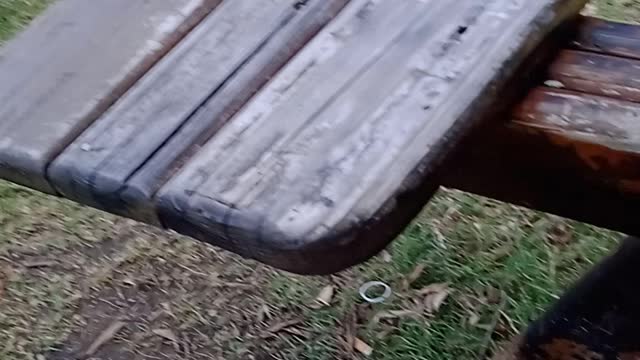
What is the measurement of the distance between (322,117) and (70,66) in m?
0.38

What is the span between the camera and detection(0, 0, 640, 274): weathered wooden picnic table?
3.34ft

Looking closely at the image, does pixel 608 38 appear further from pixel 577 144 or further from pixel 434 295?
pixel 434 295

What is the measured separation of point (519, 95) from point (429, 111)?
159 millimetres

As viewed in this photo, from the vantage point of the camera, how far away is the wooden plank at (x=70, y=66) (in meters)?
1.23

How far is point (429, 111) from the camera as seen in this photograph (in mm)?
1061

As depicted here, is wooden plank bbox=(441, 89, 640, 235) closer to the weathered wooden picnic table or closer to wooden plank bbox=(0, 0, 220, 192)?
the weathered wooden picnic table

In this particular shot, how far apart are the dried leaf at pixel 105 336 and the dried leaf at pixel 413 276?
1.88 ft

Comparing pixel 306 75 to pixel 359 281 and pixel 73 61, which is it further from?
pixel 359 281

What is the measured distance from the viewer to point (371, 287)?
2207 millimetres

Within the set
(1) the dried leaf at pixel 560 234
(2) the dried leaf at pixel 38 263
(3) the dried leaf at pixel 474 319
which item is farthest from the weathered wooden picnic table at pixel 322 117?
(2) the dried leaf at pixel 38 263

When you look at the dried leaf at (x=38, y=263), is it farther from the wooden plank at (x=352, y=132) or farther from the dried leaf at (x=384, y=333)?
the wooden plank at (x=352, y=132)

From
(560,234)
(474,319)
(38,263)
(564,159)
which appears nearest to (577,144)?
(564,159)

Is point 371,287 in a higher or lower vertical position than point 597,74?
lower

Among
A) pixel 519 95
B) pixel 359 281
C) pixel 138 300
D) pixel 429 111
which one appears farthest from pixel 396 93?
pixel 138 300
